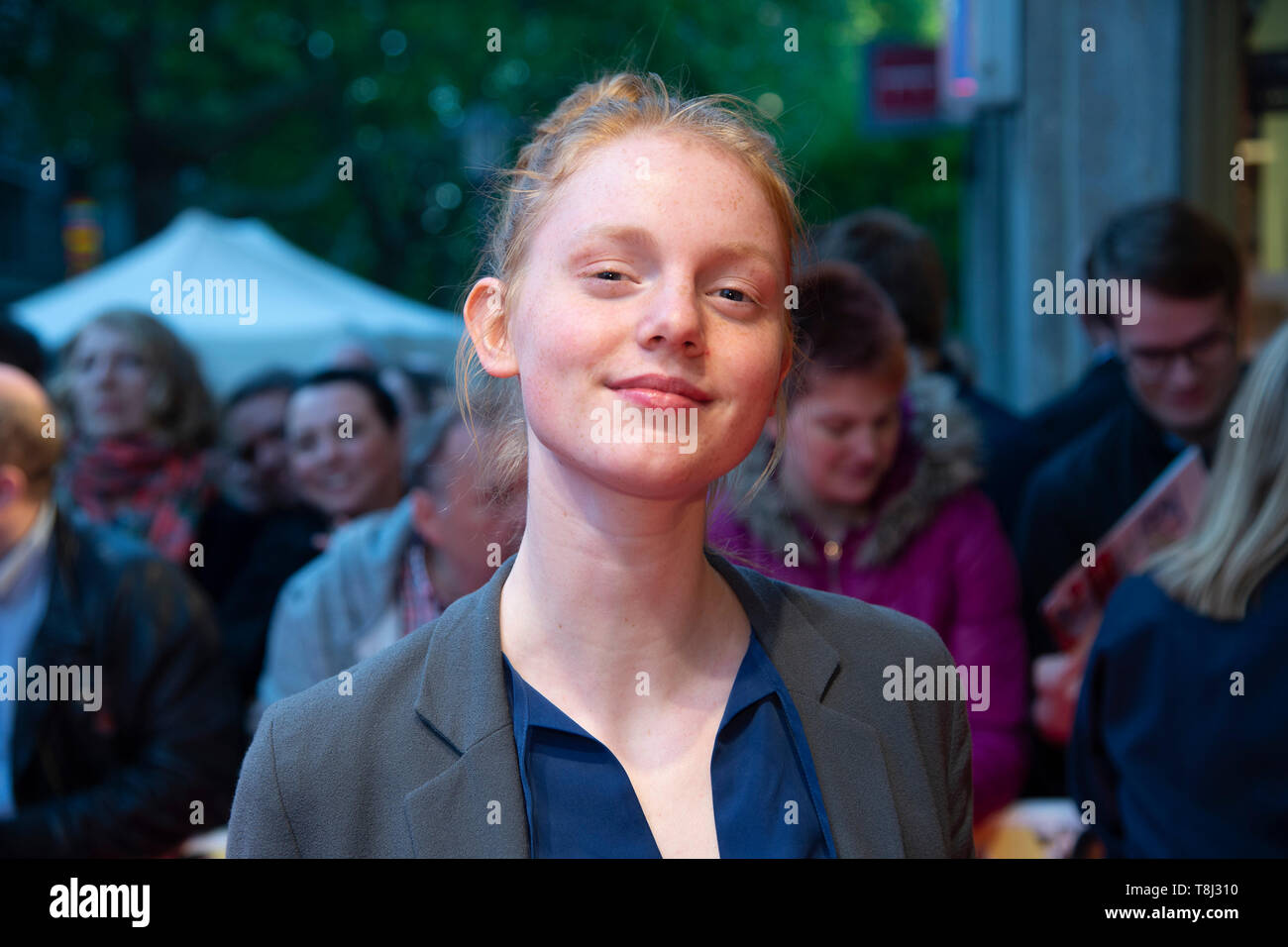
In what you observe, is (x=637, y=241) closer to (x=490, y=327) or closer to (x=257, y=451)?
(x=490, y=327)

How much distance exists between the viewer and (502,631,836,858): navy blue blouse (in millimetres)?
1463

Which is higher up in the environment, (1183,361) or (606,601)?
(1183,361)

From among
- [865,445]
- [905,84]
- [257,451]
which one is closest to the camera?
[865,445]

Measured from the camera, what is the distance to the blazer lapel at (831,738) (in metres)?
1.49

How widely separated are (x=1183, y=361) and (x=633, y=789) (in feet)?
8.69

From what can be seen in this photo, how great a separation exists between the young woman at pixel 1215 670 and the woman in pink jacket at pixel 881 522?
0.22m

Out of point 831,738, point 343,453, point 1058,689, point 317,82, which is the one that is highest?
point 317,82

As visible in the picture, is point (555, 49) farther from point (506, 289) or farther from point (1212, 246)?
point (506, 289)

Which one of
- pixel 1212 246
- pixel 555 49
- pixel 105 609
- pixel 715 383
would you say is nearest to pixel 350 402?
pixel 105 609

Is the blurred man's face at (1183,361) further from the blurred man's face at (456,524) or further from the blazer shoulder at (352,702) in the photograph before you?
the blazer shoulder at (352,702)

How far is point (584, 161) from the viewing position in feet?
5.16

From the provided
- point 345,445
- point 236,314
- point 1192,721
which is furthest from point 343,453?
point 236,314

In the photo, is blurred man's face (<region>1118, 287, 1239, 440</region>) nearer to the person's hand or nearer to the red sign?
the person's hand

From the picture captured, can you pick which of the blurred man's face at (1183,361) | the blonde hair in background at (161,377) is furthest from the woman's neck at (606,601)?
the blonde hair in background at (161,377)
